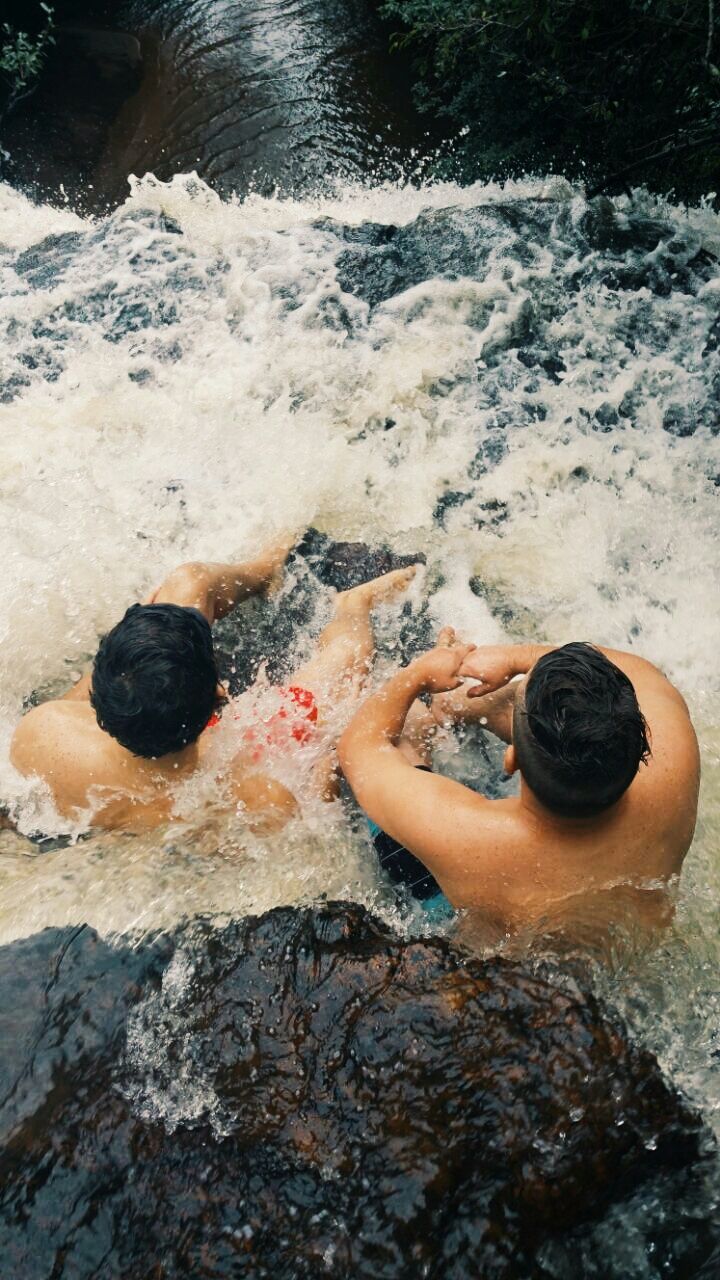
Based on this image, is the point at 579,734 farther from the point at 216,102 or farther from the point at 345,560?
the point at 216,102

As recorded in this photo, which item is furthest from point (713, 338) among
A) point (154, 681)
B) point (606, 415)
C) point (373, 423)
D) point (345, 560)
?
point (154, 681)

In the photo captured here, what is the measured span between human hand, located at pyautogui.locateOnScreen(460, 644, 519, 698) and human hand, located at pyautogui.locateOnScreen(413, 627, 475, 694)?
0.20ft

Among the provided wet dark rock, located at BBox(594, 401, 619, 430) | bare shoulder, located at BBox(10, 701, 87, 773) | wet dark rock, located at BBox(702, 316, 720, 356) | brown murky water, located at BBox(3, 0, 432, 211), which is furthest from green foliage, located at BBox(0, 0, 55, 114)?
bare shoulder, located at BBox(10, 701, 87, 773)

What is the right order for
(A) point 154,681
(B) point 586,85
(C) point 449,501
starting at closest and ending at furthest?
(A) point 154,681, (C) point 449,501, (B) point 586,85

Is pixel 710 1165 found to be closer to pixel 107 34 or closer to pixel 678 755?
pixel 678 755

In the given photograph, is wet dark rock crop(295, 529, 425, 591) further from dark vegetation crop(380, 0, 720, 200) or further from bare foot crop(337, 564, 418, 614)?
dark vegetation crop(380, 0, 720, 200)

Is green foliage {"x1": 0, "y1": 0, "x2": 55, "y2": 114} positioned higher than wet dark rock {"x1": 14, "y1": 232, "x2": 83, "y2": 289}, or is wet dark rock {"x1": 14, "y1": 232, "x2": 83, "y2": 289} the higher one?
green foliage {"x1": 0, "y1": 0, "x2": 55, "y2": 114}

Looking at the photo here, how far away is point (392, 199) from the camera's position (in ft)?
18.4

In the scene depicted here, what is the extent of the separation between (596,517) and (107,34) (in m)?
6.12

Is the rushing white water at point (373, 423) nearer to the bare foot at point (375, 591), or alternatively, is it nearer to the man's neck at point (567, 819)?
the bare foot at point (375, 591)

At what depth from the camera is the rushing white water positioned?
11.6ft

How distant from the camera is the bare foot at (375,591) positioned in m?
3.34

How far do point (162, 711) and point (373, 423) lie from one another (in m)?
2.27

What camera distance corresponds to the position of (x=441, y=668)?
8.65 ft
